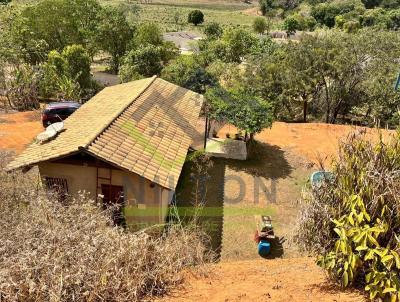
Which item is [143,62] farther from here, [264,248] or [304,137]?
[264,248]

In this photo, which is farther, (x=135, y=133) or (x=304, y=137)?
(x=304, y=137)

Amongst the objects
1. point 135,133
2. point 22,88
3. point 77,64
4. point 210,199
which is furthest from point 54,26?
point 210,199

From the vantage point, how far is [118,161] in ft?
38.5

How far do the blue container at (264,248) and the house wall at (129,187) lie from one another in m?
3.50

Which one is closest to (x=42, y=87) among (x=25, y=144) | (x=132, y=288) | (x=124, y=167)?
(x=25, y=144)

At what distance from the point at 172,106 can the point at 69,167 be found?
699cm

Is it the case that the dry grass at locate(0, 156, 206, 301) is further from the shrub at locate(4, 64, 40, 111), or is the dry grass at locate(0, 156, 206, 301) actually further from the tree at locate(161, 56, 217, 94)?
the shrub at locate(4, 64, 40, 111)

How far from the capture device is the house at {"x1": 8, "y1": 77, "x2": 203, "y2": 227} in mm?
11953

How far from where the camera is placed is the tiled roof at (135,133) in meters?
12.0

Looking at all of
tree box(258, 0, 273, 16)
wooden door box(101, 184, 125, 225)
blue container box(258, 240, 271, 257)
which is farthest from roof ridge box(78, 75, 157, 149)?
tree box(258, 0, 273, 16)

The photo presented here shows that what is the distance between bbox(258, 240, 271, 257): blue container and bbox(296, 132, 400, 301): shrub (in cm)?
496

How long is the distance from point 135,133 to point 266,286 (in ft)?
26.7

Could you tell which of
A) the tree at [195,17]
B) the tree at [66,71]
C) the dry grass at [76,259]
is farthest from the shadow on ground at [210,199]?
the tree at [195,17]

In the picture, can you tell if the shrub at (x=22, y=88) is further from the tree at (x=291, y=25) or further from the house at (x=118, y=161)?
the tree at (x=291, y=25)
